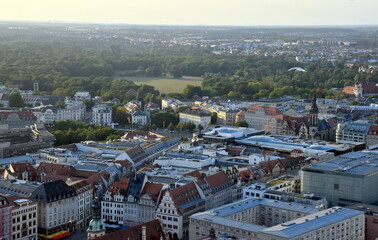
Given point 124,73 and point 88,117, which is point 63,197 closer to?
point 88,117

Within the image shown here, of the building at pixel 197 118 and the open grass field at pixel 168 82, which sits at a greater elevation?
the building at pixel 197 118

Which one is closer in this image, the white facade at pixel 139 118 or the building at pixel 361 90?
the white facade at pixel 139 118

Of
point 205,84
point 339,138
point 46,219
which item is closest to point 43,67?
point 205,84

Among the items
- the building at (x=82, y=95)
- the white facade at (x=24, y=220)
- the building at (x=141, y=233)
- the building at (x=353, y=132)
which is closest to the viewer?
the building at (x=141, y=233)

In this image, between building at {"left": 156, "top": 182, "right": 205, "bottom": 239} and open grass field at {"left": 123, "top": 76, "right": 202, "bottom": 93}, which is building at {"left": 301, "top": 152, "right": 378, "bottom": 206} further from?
open grass field at {"left": 123, "top": 76, "right": 202, "bottom": 93}

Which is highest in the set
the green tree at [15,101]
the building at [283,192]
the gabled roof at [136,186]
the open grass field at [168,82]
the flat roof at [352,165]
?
the flat roof at [352,165]

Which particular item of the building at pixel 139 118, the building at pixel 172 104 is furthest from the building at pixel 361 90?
the building at pixel 139 118

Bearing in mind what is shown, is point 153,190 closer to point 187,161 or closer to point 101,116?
point 187,161

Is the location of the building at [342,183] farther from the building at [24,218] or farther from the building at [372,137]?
the building at [372,137]

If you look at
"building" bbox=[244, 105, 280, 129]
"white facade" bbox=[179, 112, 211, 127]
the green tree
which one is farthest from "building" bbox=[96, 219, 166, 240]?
the green tree
